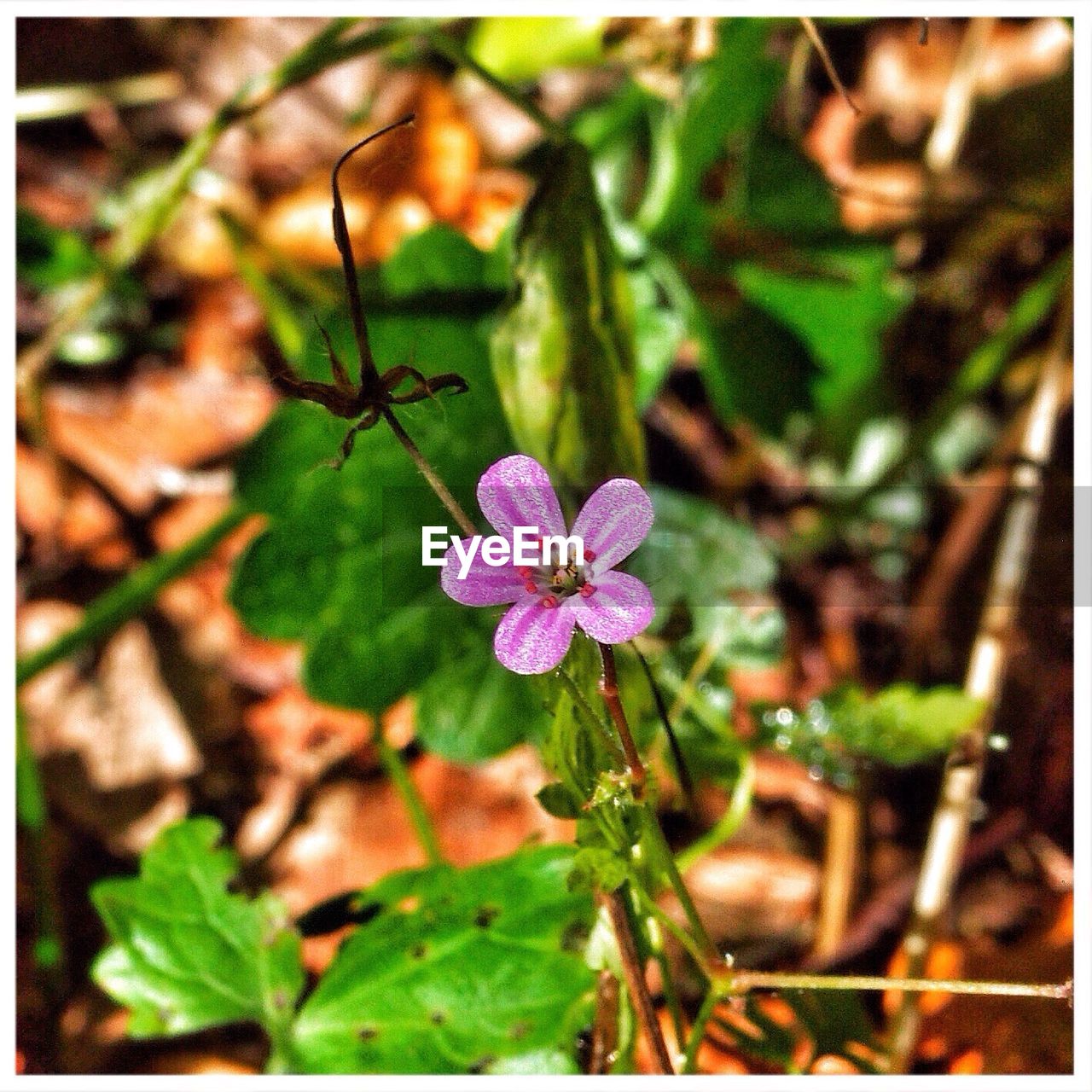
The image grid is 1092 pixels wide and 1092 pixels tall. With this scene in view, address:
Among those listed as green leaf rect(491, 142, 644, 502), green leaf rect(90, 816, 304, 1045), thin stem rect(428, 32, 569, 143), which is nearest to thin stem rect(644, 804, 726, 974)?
green leaf rect(491, 142, 644, 502)

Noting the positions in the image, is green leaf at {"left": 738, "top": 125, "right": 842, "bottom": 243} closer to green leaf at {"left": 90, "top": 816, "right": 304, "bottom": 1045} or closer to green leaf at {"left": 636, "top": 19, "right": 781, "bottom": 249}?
green leaf at {"left": 636, "top": 19, "right": 781, "bottom": 249}

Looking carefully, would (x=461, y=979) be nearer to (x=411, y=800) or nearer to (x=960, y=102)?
(x=411, y=800)

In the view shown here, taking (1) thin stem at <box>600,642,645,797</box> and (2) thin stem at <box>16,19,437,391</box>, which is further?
(2) thin stem at <box>16,19,437,391</box>

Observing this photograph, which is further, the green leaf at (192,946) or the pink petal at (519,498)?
the green leaf at (192,946)

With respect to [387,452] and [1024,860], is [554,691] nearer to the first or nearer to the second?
[387,452]

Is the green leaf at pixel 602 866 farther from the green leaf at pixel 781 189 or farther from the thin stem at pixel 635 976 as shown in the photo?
the green leaf at pixel 781 189

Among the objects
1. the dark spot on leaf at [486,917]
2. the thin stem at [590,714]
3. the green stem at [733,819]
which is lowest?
the dark spot on leaf at [486,917]

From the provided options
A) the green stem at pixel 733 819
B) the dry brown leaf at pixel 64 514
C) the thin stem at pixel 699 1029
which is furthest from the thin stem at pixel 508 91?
the dry brown leaf at pixel 64 514

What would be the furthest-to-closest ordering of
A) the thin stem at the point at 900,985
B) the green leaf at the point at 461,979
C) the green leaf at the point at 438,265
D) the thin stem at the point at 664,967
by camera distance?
the green leaf at the point at 438,265
the green leaf at the point at 461,979
the thin stem at the point at 664,967
the thin stem at the point at 900,985
